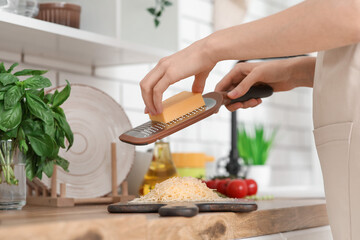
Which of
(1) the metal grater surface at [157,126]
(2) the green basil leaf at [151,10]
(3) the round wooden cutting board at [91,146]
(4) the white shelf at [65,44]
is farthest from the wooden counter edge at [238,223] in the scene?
(2) the green basil leaf at [151,10]

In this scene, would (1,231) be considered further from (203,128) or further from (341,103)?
(203,128)

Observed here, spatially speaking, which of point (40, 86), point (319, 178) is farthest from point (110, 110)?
point (319, 178)

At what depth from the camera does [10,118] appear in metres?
1.14

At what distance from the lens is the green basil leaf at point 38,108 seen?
1.17 metres

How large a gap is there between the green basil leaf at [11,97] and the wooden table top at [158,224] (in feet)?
0.77

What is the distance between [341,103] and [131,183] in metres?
0.88

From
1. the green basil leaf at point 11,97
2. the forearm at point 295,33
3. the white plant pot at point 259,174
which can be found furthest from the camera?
the white plant pot at point 259,174

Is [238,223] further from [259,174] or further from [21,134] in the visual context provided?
[259,174]

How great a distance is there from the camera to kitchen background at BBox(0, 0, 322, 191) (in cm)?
179

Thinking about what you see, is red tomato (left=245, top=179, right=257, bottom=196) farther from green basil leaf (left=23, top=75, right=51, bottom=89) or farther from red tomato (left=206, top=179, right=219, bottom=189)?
green basil leaf (left=23, top=75, right=51, bottom=89)

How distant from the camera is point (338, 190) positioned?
42.0 inches

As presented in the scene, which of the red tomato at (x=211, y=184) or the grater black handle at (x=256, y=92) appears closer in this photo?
the grater black handle at (x=256, y=92)

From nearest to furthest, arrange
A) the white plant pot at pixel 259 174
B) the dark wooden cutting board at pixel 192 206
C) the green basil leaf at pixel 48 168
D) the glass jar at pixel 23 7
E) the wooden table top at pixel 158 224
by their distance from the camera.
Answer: the wooden table top at pixel 158 224 → the dark wooden cutting board at pixel 192 206 → the green basil leaf at pixel 48 168 → the glass jar at pixel 23 7 → the white plant pot at pixel 259 174

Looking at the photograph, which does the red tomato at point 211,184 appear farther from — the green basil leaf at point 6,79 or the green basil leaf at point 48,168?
the green basil leaf at point 6,79
